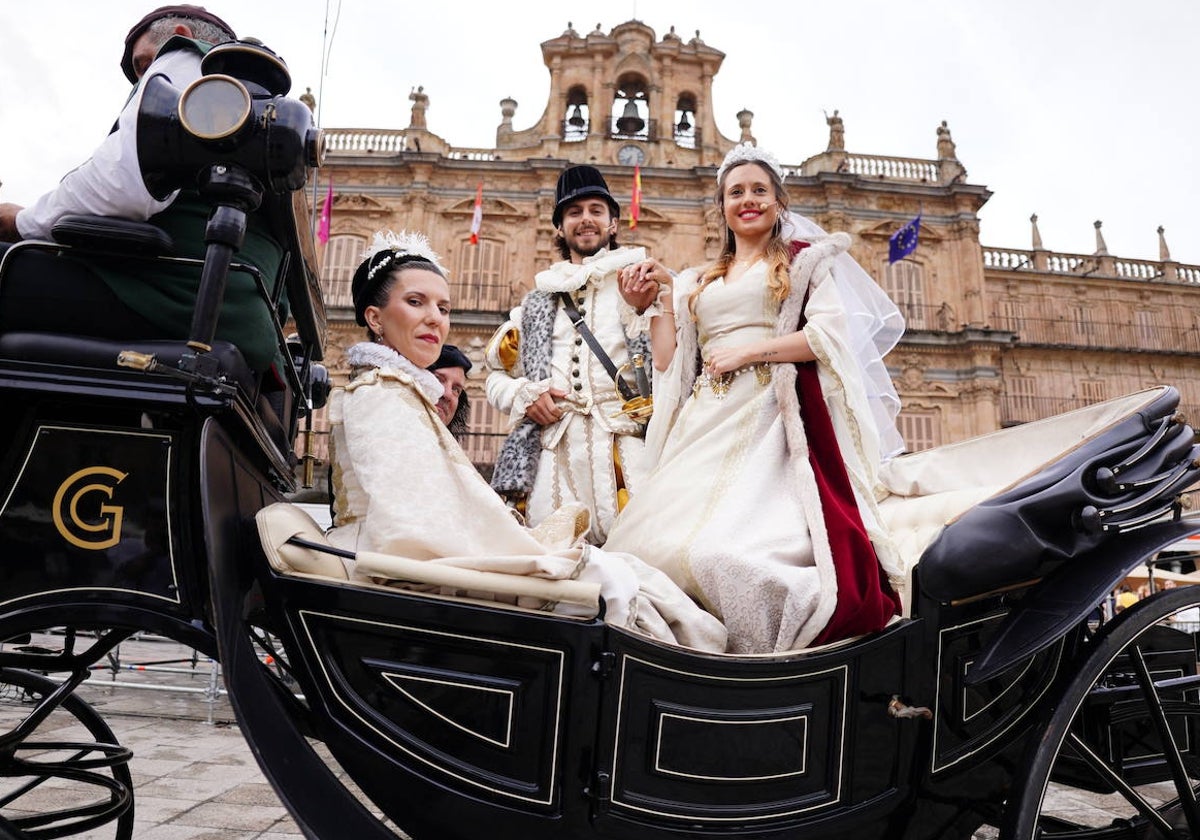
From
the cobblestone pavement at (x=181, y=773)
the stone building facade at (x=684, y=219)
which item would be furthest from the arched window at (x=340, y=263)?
the cobblestone pavement at (x=181, y=773)

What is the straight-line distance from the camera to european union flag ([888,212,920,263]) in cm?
2111

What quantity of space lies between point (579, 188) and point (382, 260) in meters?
1.43

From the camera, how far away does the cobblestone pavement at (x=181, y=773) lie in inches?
119

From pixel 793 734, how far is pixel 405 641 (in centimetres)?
87

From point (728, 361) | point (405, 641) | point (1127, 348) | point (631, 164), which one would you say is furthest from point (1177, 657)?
point (1127, 348)

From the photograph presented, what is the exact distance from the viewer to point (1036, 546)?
6.09ft

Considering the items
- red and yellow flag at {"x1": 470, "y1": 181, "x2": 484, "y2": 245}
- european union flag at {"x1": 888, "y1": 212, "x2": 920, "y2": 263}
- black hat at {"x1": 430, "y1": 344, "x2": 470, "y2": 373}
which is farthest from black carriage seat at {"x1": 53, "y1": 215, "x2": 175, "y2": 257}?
european union flag at {"x1": 888, "y1": 212, "x2": 920, "y2": 263}

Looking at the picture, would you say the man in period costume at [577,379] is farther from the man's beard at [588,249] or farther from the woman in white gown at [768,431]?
the woman in white gown at [768,431]

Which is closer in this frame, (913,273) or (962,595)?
(962,595)

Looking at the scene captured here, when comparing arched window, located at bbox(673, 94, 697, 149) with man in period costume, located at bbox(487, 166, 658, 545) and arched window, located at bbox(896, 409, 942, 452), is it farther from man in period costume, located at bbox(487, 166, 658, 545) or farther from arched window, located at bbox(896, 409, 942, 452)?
man in period costume, located at bbox(487, 166, 658, 545)

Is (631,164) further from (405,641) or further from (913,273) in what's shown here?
(405,641)

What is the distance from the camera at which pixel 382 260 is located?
2.18 meters

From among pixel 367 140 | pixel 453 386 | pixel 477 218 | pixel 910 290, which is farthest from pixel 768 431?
pixel 367 140

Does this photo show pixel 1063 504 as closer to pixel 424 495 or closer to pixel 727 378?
pixel 727 378
